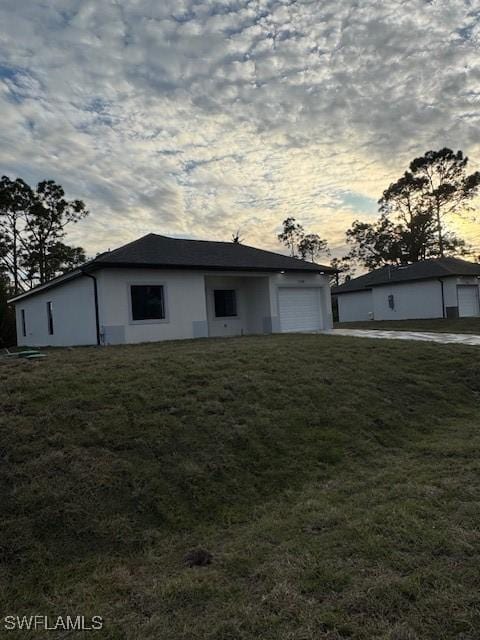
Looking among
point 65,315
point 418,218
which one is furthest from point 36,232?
point 418,218

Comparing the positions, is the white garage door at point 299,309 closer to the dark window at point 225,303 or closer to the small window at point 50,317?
the dark window at point 225,303

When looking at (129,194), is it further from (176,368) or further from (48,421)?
(48,421)

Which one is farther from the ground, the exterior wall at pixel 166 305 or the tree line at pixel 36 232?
the tree line at pixel 36 232

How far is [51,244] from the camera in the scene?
3581 cm

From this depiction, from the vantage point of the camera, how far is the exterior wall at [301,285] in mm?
18250

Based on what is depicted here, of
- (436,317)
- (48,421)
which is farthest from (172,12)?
(436,317)

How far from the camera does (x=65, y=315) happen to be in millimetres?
16969

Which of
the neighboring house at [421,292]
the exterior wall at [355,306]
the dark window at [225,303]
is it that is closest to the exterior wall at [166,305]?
the dark window at [225,303]

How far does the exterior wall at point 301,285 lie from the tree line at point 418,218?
2173 cm

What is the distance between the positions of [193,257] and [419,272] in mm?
18010

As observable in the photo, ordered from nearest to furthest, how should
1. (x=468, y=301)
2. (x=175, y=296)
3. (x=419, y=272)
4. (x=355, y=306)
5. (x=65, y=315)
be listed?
(x=175, y=296)
(x=65, y=315)
(x=468, y=301)
(x=419, y=272)
(x=355, y=306)

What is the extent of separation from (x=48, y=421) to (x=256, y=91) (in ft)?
37.0
